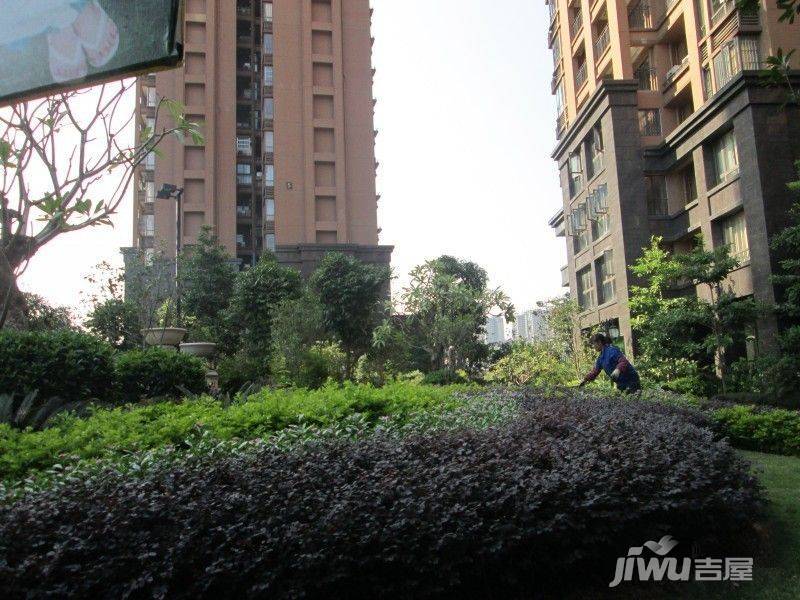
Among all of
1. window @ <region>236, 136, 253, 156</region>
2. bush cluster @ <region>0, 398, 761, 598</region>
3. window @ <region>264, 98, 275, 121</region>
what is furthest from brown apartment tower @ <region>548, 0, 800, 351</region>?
window @ <region>236, 136, 253, 156</region>

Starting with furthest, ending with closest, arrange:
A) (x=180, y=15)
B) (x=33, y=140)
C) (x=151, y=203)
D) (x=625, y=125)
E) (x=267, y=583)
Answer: (x=151, y=203), (x=625, y=125), (x=33, y=140), (x=267, y=583), (x=180, y=15)

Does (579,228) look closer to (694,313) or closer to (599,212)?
(599,212)

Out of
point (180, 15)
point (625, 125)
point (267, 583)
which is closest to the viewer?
point (180, 15)

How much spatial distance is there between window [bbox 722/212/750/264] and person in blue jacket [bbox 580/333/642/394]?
9.70 m

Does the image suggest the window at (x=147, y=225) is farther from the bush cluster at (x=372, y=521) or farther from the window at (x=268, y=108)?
the bush cluster at (x=372, y=521)

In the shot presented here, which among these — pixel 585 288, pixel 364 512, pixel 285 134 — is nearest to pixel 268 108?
pixel 285 134

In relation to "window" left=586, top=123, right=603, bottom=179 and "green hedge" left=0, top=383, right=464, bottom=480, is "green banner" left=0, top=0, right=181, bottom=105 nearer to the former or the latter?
"green hedge" left=0, top=383, right=464, bottom=480

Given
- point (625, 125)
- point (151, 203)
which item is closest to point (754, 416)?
point (625, 125)

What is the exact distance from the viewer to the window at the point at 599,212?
1007 inches

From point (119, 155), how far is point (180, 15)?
535 centimetres

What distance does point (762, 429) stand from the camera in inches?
384

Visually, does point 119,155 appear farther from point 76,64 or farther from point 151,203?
point 151,203

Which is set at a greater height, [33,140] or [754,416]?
[33,140]

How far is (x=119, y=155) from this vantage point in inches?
264
